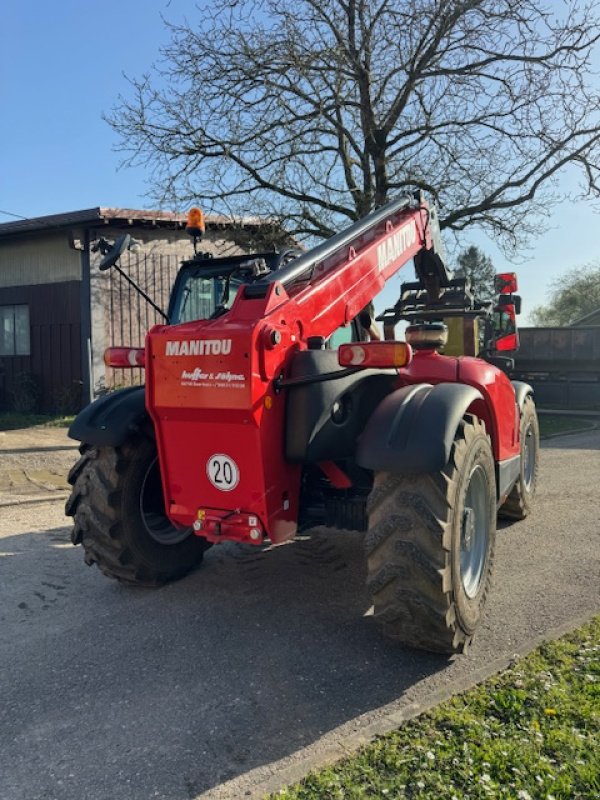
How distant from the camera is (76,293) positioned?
1485cm

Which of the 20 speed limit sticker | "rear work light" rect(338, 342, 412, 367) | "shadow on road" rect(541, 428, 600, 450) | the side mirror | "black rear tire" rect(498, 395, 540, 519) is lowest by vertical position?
"shadow on road" rect(541, 428, 600, 450)

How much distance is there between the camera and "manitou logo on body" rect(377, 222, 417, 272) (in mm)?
4992

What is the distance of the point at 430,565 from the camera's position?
3504mm

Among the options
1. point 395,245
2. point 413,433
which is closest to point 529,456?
point 395,245

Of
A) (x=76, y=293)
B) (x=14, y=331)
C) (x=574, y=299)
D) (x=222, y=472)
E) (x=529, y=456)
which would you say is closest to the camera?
(x=222, y=472)

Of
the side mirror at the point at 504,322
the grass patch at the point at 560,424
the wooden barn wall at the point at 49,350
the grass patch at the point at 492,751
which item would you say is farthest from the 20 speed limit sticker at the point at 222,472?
the wooden barn wall at the point at 49,350

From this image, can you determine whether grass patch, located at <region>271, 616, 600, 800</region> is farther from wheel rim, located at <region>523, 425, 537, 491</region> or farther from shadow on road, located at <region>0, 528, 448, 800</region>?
wheel rim, located at <region>523, 425, 537, 491</region>

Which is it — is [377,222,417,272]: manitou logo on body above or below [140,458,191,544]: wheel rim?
above

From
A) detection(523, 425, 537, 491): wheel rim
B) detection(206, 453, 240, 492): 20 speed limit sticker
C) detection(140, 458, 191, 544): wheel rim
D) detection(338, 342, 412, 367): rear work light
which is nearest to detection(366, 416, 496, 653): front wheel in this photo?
detection(338, 342, 412, 367): rear work light

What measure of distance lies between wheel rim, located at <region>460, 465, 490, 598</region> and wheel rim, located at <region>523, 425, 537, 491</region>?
2.82 metres

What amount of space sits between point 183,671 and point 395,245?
3.29m

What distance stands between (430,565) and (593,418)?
14612 millimetres

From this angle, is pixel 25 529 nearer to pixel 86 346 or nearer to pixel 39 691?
pixel 39 691

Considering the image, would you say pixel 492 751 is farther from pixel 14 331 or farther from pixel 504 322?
pixel 14 331
